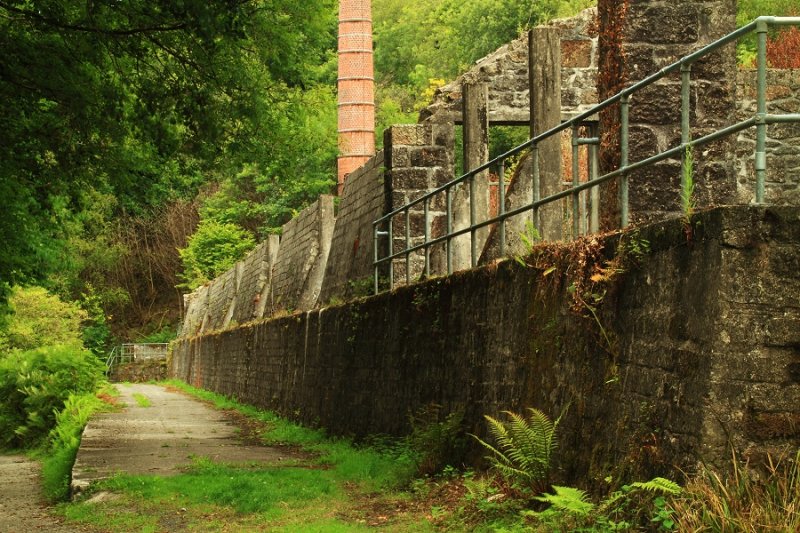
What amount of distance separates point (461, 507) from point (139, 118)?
5.66 meters

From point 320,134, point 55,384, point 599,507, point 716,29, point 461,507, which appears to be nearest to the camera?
point 599,507

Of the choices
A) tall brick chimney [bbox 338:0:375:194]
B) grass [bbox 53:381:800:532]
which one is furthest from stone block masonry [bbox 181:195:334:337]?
grass [bbox 53:381:800:532]

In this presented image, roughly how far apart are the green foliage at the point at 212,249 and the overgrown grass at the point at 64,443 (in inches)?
1339

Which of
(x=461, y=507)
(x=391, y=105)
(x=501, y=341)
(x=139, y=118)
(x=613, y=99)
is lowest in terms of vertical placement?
(x=461, y=507)

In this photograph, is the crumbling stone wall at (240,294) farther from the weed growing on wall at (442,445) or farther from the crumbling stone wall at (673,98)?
the crumbling stone wall at (673,98)

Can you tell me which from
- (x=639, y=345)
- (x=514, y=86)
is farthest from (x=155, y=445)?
(x=639, y=345)

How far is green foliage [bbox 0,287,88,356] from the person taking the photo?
129 ft

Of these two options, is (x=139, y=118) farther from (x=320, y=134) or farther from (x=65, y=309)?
(x=65, y=309)

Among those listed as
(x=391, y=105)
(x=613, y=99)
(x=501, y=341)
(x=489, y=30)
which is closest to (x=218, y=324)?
(x=391, y=105)

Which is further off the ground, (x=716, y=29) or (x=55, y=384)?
(x=716, y=29)

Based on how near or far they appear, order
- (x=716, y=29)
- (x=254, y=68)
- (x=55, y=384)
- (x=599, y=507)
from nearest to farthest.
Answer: (x=599, y=507) → (x=716, y=29) → (x=254, y=68) → (x=55, y=384)

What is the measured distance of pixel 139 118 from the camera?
1218 cm

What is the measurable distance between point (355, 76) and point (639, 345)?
23.7m

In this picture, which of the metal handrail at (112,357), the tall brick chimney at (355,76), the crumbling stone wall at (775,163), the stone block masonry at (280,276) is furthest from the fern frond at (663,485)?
the metal handrail at (112,357)
